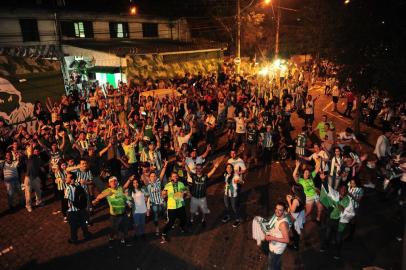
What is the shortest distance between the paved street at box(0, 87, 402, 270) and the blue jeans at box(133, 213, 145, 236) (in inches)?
13.7

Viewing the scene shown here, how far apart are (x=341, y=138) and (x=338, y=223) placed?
4.54 m

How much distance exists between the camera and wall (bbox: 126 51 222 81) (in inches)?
858

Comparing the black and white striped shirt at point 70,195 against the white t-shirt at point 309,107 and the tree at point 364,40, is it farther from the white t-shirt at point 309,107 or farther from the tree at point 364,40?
the white t-shirt at point 309,107

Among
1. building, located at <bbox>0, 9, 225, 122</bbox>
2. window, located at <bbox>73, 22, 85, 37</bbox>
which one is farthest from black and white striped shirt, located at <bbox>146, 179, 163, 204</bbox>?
window, located at <bbox>73, 22, 85, 37</bbox>

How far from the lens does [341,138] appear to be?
10.5m

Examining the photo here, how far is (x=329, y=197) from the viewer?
689cm

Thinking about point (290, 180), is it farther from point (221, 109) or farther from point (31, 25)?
point (31, 25)

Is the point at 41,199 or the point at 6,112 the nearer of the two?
the point at 41,199

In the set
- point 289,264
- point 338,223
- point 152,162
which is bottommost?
point 289,264

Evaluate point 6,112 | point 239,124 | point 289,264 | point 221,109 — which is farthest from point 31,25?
point 289,264

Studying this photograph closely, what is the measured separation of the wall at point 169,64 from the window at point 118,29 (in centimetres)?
612

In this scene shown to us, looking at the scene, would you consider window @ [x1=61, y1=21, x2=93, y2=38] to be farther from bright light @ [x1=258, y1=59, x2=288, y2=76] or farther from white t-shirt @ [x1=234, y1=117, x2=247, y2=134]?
white t-shirt @ [x1=234, y1=117, x2=247, y2=134]

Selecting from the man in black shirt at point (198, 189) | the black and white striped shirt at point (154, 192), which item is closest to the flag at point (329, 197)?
the man in black shirt at point (198, 189)

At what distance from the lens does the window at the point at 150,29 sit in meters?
30.0
